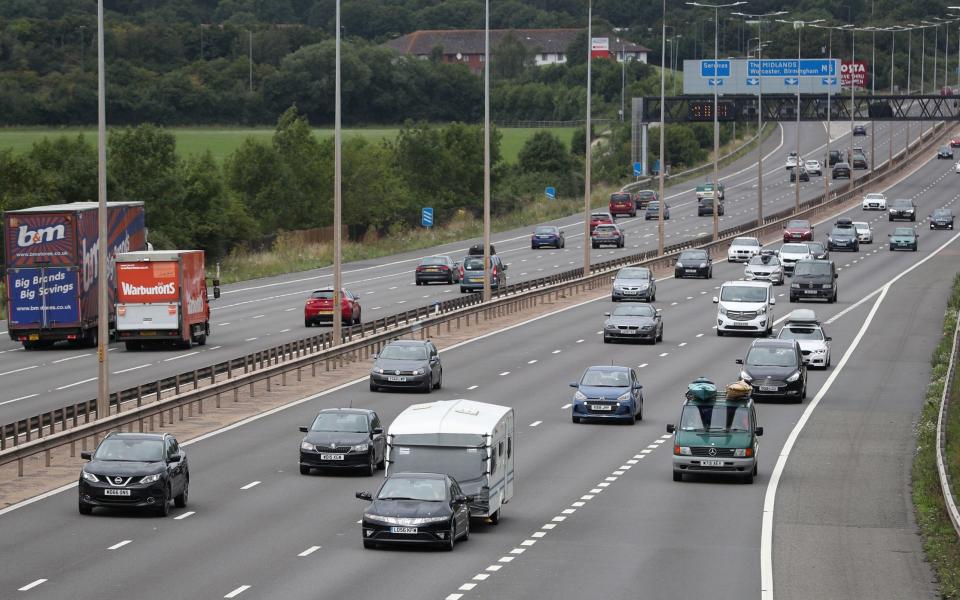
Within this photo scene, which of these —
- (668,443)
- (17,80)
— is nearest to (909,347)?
(668,443)

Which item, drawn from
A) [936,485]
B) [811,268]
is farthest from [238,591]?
[811,268]

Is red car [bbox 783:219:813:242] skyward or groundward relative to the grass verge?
skyward

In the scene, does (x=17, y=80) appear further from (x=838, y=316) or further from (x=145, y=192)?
(x=838, y=316)

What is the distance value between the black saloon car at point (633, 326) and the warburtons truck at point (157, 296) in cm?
1330

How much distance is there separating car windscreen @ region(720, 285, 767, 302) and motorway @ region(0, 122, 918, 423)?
14.5 meters

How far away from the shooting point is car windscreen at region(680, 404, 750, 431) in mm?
33219

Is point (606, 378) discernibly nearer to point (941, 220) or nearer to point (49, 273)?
point (49, 273)

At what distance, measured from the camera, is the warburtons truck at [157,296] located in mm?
54938

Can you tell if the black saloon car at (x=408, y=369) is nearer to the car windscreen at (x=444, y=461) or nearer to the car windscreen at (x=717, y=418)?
the car windscreen at (x=717, y=418)

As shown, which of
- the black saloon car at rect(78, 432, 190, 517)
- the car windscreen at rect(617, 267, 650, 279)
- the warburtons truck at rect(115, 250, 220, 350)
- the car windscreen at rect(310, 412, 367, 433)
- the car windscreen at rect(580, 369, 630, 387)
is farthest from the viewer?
the car windscreen at rect(617, 267, 650, 279)

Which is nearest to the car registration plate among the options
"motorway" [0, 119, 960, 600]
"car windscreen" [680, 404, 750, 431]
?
"motorway" [0, 119, 960, 600]

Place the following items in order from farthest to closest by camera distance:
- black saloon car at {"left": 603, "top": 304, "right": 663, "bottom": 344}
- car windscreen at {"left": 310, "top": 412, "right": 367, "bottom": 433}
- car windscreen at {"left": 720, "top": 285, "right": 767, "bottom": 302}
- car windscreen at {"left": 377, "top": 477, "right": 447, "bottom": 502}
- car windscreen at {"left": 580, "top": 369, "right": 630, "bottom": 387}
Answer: car windscreen at {"left": 720, "top": 285, "right": 767, "bottom": 302}
black saloon car at {"left": 603, "top": 304, "right": 663, "bottom": 344}
car windscreen at {"left": 580, "top": 369, "right": 630, "bottom": 387}
car windscreen at {"left": 310, "top": 412, "right": 367, "bottom": 433}
car windscreen at {"left": 377, "top": 477, "right": 447, "bottom": 502}

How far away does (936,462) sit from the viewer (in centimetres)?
3350

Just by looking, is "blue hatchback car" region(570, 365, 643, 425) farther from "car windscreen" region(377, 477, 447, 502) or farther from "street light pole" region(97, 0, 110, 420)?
"car windscreen" region(377, 477, 447, 502)
